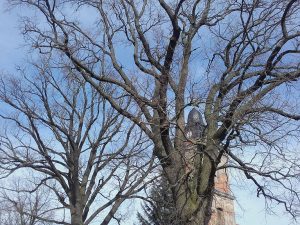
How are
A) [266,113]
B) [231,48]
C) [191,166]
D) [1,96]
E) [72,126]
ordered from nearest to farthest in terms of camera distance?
[266,113], [191,166], [231,48], [1,96], [72,126]

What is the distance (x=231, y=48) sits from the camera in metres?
13.5

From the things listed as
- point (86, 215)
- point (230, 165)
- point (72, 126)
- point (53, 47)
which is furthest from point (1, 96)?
point (230, 165)

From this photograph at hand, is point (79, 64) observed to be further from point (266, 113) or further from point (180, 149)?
point (266, 113)

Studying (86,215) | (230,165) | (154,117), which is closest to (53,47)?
(154,117)

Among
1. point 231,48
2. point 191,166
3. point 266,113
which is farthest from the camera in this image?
point 231,48

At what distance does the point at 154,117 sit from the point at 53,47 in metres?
3.65

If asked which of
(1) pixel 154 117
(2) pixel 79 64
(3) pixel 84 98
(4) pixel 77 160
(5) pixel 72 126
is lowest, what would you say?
(1) pixel 154 117

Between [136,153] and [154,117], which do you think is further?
[136,153]

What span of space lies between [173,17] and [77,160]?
12.1m

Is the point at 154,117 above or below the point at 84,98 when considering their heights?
below

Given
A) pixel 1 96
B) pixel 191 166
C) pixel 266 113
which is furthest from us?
pixel 1 96

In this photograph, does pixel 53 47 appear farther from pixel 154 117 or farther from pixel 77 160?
pixel 77 160

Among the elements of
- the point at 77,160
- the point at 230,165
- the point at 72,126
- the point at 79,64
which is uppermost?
the point at 72,126

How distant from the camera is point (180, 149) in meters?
12.1
